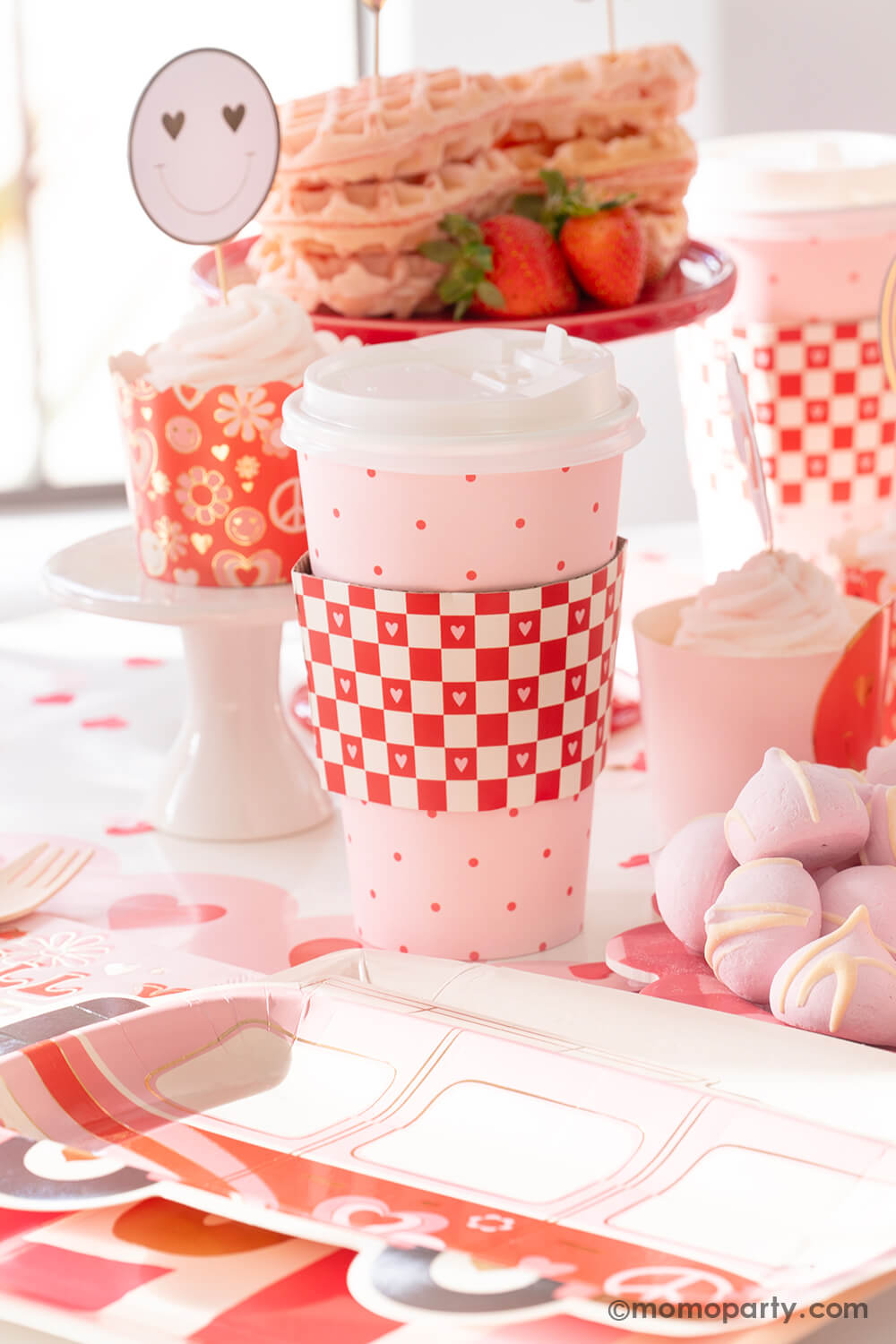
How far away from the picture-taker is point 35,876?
90 centimetres

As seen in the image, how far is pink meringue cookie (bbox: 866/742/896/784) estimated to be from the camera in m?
0.77

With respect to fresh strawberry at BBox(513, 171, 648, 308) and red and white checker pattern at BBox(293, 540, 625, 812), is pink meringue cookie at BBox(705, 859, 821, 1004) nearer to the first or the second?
red and white checker pattern at BBox(293, 540, 625, 812)

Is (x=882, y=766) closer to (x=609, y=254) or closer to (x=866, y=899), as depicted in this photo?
(x=866, y=899)

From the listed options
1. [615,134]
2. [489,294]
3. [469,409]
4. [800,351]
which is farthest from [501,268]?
[469,409]

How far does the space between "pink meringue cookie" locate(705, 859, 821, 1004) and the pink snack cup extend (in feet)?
0.60

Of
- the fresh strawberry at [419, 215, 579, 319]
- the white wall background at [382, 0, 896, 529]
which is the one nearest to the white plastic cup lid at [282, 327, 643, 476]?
the fresh strawberry at [419, 215, 579, 319]

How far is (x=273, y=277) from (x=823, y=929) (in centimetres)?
69

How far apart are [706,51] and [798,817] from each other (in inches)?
63.7

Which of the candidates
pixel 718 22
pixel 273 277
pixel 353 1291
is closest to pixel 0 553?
pixel 273 277

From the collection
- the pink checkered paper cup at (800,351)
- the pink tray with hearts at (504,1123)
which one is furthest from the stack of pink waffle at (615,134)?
the pink tray with hearts at (504,1123)

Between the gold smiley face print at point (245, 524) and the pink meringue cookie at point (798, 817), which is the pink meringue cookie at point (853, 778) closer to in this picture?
the pink meringue cookie at point (798, 817)

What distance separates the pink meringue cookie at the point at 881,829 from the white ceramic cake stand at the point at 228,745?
0.42 meters

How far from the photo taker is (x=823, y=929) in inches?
27.7

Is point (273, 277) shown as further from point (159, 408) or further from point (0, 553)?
point (0, 553)
